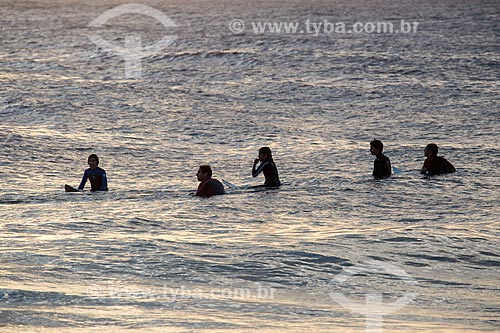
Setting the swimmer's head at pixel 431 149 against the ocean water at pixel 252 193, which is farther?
the swimmer's head at pixel 431 149

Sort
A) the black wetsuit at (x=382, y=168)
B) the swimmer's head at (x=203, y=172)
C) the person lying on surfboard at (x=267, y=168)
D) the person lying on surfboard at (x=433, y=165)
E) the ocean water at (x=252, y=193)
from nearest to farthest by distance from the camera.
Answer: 1. the ocean water at (x=252, y=193)
2. the swimmer's head at (x=203, y=172)
3. the person lying on surfboard at (x=267, y=168)
4. the black wetsuit at (x=382, y=168)
5. the person lying on surfboard at (x=433, y=165)

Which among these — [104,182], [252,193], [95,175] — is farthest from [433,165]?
[95,175]

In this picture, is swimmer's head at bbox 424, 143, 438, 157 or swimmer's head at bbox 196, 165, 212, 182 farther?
swimmer's head at bbox 424, 143, 438, 157

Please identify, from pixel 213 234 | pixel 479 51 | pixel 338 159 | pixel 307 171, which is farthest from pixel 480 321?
pixel 479 51

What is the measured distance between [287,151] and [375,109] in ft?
26.5

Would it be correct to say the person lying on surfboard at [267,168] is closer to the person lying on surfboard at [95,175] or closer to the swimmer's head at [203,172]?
the swimmer's head at [203,172]

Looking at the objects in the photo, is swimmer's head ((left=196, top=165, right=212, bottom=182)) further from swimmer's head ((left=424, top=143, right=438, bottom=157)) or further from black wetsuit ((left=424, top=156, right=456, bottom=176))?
black wetsuit ((left=424, top=156, right=456, bottom=176))

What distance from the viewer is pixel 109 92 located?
112 feet

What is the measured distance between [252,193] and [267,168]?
22.7 inches

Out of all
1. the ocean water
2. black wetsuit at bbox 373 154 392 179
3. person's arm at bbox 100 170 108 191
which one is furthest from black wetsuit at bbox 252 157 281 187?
person's arm at bbox 100 170 108 191

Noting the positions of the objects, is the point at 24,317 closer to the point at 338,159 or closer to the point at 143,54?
the point at 338,159

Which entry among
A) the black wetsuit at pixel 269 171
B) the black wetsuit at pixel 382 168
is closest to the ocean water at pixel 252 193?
the black wetsuit at pixel 382 168

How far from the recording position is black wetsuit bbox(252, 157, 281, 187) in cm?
1702

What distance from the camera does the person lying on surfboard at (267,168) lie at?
1694 cm
